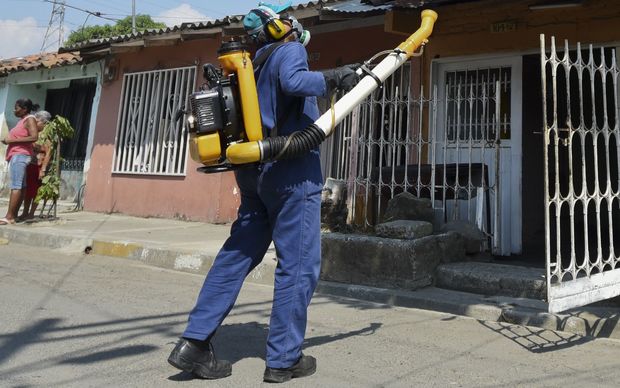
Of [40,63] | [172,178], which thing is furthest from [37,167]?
[40,63]

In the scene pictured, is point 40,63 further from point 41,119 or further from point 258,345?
point 258,345

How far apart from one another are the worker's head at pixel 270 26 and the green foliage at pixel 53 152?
6497mm

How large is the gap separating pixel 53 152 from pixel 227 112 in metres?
6.93

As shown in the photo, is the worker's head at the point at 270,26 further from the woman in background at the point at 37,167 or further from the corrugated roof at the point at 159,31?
the woman in background at the point at 37,167

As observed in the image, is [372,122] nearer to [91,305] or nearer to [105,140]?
[91,305]

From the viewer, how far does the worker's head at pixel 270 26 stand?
2.90 metres

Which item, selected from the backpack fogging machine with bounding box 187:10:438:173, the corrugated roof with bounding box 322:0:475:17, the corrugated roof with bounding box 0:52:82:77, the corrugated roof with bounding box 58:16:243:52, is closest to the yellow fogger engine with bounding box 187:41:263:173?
the backpack fogging machine with bounding box 187:10:438:173

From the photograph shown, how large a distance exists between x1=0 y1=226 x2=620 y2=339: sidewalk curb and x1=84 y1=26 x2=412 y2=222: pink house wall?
2144mm

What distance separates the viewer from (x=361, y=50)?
7.85m

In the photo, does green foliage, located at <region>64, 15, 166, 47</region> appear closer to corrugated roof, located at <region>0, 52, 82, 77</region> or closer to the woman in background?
corrugated roof, located at <region>0, 52, 82, 77</region>

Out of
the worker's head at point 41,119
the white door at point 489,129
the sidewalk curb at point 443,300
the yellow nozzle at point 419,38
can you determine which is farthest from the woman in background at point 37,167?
the yellow nozzle at point 419,38

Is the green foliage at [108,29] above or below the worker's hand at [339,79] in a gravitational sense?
above

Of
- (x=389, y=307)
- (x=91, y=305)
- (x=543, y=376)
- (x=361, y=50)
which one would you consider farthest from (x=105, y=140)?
(x=543, y=376)

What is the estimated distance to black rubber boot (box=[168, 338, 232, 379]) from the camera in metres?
2.78
